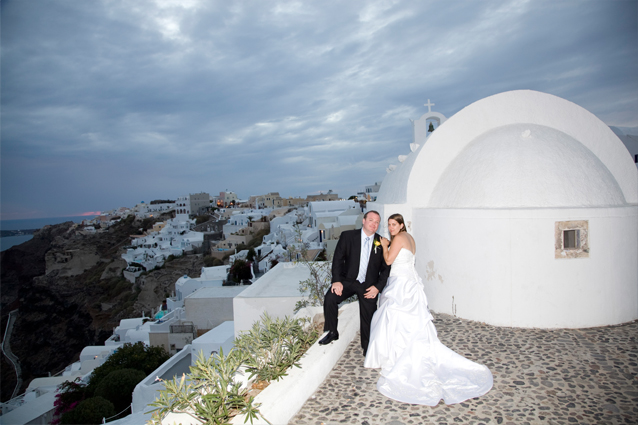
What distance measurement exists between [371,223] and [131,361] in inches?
759

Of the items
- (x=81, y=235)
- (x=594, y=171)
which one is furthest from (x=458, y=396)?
(x=81, y=235)

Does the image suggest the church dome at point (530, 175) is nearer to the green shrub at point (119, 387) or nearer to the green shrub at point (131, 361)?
the green shrub at point (119, 387)

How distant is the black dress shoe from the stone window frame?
3.67m

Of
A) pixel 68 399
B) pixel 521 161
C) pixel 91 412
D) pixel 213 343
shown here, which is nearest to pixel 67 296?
pixel 68 399

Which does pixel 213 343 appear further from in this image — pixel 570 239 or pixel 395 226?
pixel 570 239

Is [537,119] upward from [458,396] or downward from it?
upward

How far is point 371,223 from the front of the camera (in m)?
4.01

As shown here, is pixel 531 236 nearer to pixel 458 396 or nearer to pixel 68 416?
pixel 458 396

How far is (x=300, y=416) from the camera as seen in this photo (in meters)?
3.15

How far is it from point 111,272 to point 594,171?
57.6 m

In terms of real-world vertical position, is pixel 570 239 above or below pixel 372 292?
above

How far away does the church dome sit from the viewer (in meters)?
5.45

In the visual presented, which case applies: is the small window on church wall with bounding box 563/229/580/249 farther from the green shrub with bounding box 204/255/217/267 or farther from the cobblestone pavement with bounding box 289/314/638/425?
the green shrub with bounding box 204/255/217/267

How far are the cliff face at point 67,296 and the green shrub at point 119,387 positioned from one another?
22135 millimetres
